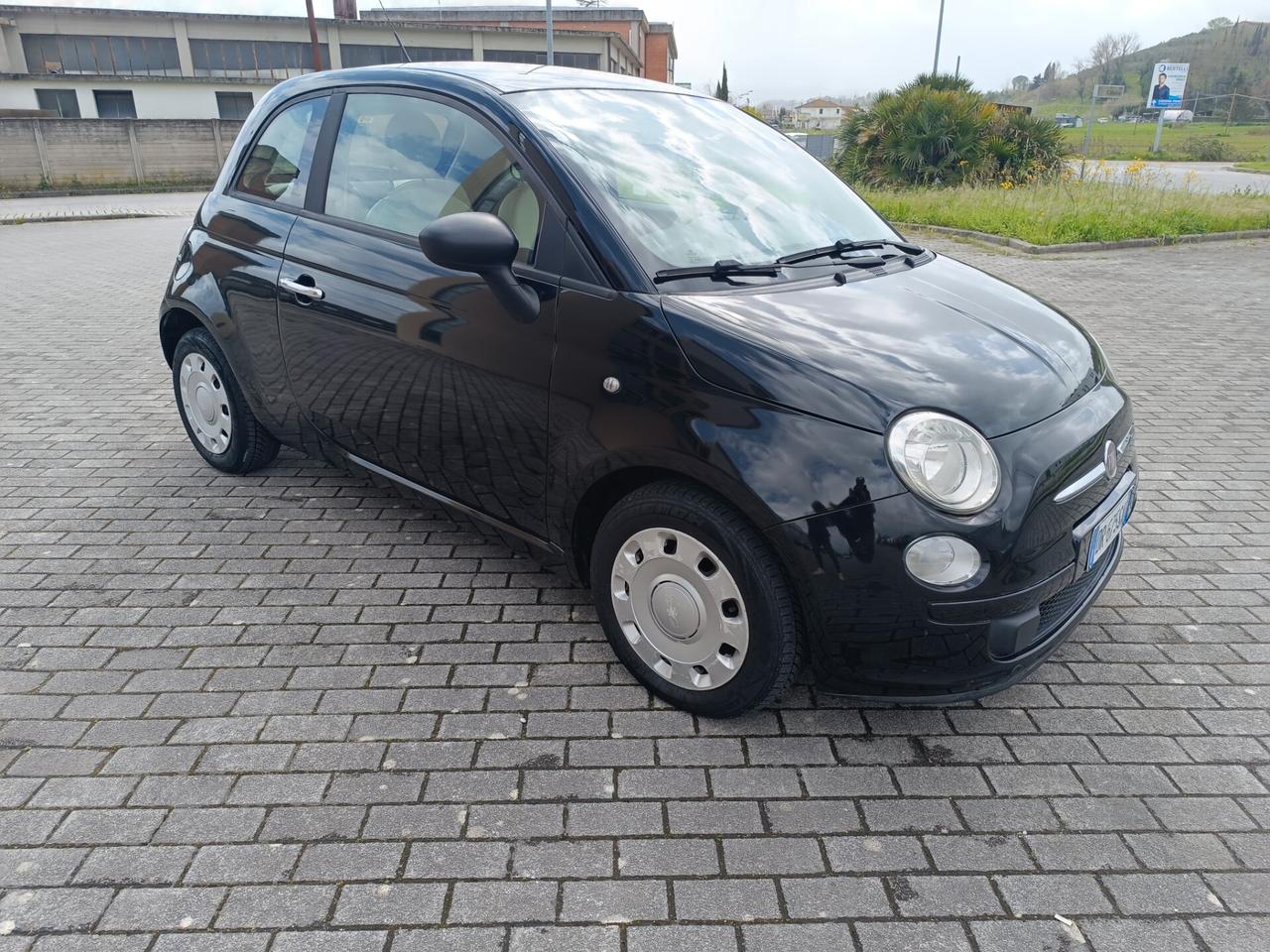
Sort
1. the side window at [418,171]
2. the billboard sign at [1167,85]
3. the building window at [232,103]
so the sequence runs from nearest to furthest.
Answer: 1. the side window at [418,171]
2. the building window at [232,103]
3. the billboard sign at [1167,85]

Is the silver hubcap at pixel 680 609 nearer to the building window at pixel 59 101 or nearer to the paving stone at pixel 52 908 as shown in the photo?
the paving stone at pixel 52 908

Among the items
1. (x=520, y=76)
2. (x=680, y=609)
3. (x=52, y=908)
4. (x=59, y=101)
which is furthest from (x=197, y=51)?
(x=52, y=908)

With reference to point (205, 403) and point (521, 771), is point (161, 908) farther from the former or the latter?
point (205, 403)

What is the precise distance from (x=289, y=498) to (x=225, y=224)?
1289 mm

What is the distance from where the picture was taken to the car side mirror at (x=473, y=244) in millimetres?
2734

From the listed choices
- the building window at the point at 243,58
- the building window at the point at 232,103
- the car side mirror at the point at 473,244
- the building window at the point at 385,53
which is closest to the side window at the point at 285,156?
the car side mirror at the point at 473,244

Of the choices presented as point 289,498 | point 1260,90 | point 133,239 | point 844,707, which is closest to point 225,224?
point 289,498

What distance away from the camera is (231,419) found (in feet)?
14.9

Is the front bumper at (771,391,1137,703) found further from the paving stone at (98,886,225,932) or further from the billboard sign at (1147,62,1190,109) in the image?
the billboard sign at (1147,62,1190,109)

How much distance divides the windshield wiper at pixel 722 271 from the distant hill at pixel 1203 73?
86576 mm

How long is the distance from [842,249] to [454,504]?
1.68 m

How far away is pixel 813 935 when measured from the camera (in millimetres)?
2121

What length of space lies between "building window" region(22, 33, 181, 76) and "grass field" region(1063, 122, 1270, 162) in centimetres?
4569

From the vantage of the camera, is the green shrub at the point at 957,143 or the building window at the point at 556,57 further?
the building window at the point at 556,57
